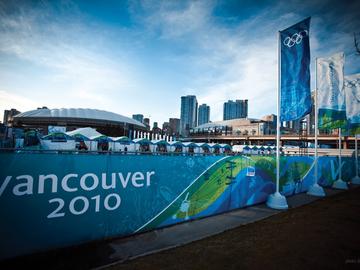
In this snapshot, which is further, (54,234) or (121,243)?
(121,243)

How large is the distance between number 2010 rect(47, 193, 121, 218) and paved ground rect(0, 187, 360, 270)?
716mm

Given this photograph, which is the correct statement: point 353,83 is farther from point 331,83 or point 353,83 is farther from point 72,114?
point 72,114

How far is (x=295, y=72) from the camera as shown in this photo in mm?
7707

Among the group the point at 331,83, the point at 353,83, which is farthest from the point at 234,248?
the point at 353,83

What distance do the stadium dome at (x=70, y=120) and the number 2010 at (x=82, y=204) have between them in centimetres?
7093

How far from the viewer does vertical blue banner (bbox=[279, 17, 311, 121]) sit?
24.8 feet

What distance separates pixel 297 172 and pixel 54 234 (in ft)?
35.2

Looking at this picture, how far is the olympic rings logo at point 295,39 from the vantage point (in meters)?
7.59

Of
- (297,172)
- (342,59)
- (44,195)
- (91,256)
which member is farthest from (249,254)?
(342,59)

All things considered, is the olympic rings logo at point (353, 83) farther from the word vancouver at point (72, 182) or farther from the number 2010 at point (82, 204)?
the number 2010 at point (82, 204)

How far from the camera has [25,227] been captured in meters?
3.32

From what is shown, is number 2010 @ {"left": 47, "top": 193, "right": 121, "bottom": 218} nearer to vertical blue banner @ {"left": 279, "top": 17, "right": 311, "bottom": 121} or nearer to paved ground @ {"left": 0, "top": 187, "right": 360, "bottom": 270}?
paved ground @ {"left": 0, "top": 187, "right": 360, "bottom": 270}

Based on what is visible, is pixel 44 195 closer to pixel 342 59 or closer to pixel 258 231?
pixel 258 231

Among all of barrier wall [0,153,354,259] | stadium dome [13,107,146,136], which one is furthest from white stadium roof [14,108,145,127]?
barrier wall [0,153,354,259]
